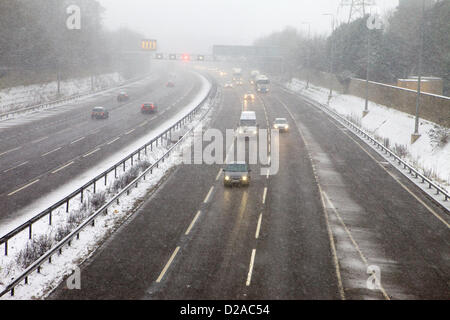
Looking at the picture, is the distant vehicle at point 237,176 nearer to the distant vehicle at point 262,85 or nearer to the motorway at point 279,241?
the motorway at point 279,241

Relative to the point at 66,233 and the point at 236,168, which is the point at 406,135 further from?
the point at 66,233

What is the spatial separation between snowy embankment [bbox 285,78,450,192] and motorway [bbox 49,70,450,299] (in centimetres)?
319

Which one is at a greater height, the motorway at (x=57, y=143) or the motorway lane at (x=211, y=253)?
the motorway at (x=57, y=143)

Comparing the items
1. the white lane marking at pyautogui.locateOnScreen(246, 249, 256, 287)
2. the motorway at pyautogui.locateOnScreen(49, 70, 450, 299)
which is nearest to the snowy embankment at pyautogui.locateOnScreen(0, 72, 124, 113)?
the motorway at pyautogui.locateOnScreen(49, 70, 450, 299)

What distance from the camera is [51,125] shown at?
4856 centimetres

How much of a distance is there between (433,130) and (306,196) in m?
15.3

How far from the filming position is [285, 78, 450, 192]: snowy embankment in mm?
31194

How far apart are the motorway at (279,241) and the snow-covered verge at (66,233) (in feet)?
1.82

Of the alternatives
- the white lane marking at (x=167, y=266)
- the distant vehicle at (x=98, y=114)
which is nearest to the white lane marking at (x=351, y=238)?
the white lane marking at (x=167, y=266)

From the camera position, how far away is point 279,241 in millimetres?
18875

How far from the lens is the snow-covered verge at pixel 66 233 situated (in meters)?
15.0

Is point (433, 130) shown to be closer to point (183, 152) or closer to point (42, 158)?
point (183, 152)
